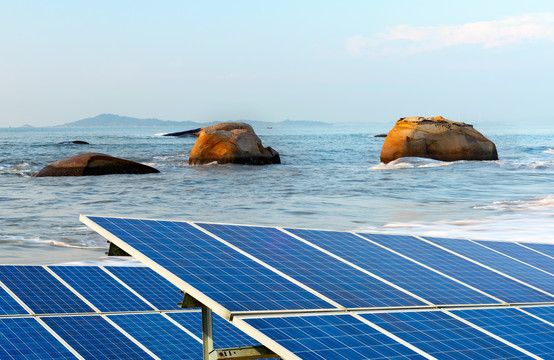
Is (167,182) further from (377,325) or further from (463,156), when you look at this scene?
(377,325)

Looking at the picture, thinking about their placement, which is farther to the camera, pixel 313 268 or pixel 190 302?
pixel 313 268

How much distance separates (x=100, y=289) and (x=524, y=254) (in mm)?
4391

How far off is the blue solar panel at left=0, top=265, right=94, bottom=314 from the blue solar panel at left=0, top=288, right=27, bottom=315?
86mm

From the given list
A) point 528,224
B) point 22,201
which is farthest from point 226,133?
point 528,224

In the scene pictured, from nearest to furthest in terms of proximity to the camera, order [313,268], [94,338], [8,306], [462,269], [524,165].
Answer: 1. [313,268]
2. [94,338]
3. [462,269]
4. [8,306]
5. [524,165]

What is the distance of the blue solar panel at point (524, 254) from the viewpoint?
6234 millimetres

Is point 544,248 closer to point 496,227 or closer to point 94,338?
point 94,338

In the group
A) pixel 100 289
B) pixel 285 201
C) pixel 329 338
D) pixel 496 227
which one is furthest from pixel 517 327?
pixel 285 201

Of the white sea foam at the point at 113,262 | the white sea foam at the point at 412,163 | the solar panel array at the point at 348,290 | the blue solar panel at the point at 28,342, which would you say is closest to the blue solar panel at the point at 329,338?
the solar panel array at the point at 348,290

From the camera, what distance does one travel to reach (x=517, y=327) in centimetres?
412

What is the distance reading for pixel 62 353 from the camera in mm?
4844

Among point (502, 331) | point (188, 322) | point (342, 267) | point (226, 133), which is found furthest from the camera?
point (226, 133)

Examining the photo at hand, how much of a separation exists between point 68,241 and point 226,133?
2526 centimetres

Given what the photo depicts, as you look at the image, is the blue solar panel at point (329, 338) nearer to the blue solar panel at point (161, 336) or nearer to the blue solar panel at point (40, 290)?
the blue solar panel at point (161, 336)
